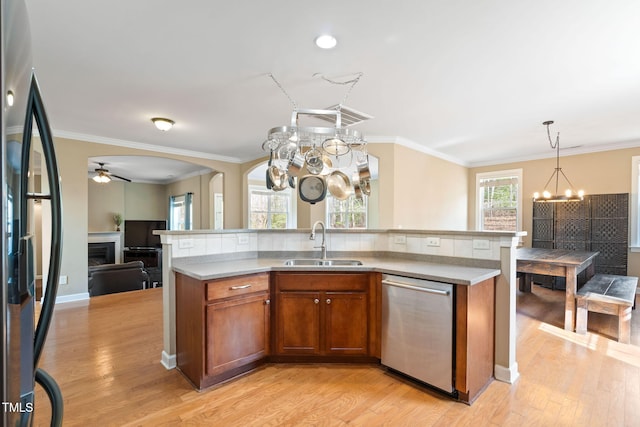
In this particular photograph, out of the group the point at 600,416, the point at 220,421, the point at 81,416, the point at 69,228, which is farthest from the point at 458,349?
the point at 69,228

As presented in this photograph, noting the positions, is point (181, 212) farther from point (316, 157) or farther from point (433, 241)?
point (433, 241)

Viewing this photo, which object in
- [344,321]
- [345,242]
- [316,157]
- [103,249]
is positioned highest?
[316,157]

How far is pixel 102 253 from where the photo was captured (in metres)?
8.08

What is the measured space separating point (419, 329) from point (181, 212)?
27.3ft

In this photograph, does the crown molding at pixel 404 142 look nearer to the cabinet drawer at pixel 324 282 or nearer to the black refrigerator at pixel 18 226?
the cabinet drawer at pixel 324 282

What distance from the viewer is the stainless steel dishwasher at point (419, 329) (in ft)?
7.05

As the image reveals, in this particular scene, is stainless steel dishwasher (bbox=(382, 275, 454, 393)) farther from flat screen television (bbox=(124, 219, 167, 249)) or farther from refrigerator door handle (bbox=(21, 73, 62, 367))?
flat screen television (bbox=(124, 219, 167, 249))

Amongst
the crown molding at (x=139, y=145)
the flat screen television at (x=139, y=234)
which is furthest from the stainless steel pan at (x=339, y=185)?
the flat screen television at (x=139, y=234)

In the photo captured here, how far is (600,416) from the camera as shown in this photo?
6.48ft

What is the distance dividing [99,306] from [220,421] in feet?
11.2

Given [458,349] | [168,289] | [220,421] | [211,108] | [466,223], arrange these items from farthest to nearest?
[466,223]
[211,108]
[168,289]
[458,349]
[220,421]

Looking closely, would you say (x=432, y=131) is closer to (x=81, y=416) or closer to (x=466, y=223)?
(x=466, y=223)

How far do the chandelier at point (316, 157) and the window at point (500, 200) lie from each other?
5.00 metres

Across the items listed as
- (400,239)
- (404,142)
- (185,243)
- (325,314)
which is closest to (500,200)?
(404,142)
